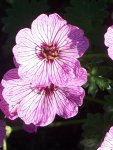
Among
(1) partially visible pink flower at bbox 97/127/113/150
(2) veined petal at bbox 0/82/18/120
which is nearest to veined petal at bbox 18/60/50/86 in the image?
(2) veined petal at bbox 0/82/18/120

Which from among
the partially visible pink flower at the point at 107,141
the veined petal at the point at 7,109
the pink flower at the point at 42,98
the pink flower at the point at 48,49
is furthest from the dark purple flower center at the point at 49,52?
the partially visible pink flower at the point at 107,141

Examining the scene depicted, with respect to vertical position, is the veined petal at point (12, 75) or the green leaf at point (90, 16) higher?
the green leaf at point (90, 16)

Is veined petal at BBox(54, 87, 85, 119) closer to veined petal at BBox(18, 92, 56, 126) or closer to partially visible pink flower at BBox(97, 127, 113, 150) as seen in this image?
veined petal at BBox(18, 92, 56, 126)

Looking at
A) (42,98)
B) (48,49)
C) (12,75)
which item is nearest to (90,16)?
(48,49)

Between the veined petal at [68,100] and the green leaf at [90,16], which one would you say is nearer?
the veined petal at [68,100]

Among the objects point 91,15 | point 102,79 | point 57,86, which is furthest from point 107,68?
point 91,15

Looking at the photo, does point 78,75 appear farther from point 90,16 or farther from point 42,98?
point 90,16

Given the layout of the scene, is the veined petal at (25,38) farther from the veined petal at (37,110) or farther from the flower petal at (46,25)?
the veined petal at (37,110)

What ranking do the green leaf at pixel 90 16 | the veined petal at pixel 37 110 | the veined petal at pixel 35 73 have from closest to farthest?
the veined petal at pixel 35 73
the veined petal at pixel 37 110
the green leaf at pixel 90 16
